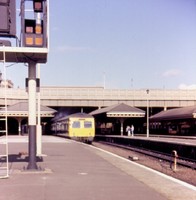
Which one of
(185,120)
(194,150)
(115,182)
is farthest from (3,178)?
(185,120)

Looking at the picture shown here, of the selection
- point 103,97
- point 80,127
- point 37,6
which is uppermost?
point 103,97

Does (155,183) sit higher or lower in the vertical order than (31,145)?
lower

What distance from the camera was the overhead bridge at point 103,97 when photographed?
3081 inches

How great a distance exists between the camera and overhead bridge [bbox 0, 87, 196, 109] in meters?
78.2

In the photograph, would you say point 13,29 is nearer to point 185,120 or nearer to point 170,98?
point 185,120

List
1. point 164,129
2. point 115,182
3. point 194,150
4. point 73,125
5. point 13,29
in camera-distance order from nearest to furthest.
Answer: point 115,182, point 13,29, point 194,150, point 73,125, point 164,129

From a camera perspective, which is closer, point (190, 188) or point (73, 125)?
point (190, 188)

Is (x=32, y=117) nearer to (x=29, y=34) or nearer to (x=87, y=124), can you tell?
(x=29, y=34)

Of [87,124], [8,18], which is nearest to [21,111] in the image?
[87,124]

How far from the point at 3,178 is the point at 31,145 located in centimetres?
196

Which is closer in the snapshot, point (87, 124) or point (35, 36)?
point (35, 36)

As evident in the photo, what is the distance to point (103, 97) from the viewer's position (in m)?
80.4

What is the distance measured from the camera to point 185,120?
5294cm

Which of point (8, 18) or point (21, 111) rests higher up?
point (8, 18)
